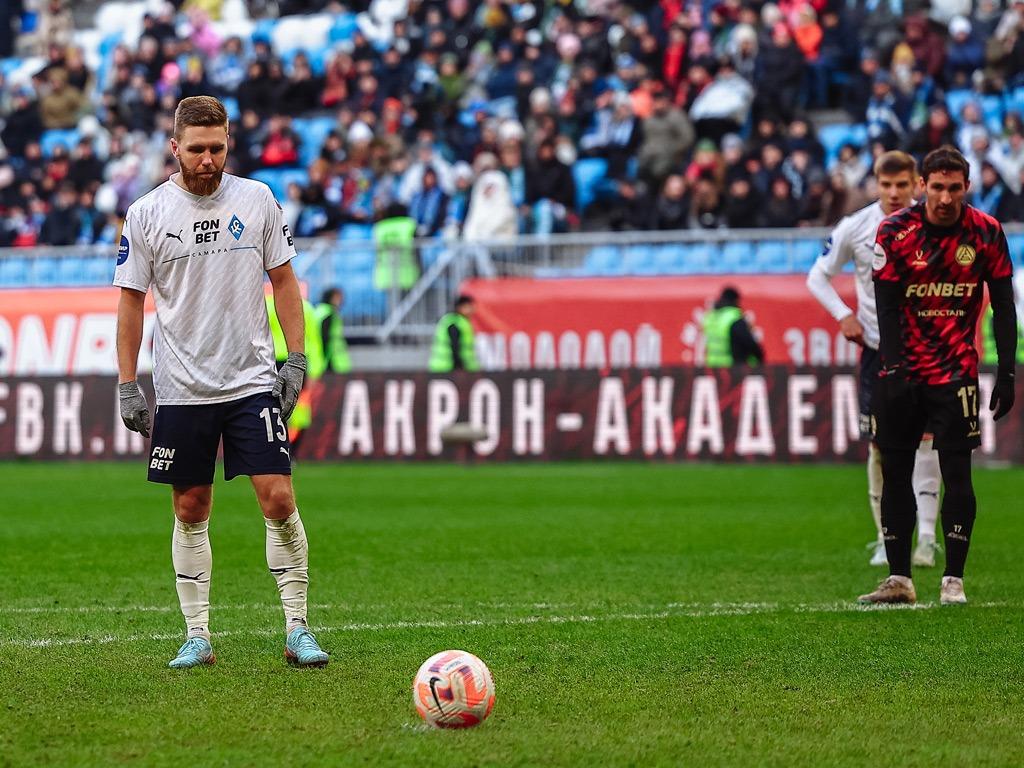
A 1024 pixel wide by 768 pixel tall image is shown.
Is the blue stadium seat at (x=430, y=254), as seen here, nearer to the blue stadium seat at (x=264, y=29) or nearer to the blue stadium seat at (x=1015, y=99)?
the blue stadium seat at (x=1015, y=99)

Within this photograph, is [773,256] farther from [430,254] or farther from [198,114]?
[198,114]

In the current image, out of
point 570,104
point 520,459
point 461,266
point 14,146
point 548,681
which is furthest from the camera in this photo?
point 14,146

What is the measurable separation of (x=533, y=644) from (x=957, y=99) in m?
17.6

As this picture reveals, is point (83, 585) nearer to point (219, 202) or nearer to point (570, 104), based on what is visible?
point (219, 202)

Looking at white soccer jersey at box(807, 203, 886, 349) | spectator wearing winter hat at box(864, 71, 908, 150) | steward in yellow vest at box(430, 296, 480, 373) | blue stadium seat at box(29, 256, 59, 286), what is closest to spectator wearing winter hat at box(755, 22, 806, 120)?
spectator wearing winter hat at box(864, 71, 908, 150)

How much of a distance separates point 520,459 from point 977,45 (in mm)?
8612

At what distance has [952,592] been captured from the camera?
8.25 metres

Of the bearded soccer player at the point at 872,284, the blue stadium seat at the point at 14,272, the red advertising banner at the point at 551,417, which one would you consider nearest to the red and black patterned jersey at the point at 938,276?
the bearded soccer player at the point at 872,284

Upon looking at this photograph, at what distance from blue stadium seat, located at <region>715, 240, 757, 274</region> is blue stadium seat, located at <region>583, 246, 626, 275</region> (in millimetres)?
1270

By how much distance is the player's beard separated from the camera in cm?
646

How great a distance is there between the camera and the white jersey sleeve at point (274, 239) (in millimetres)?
6656

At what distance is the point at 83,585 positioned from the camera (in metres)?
9.20

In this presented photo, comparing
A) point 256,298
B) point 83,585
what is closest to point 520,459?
point 83,585

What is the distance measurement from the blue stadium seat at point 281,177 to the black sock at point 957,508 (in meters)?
18.9
